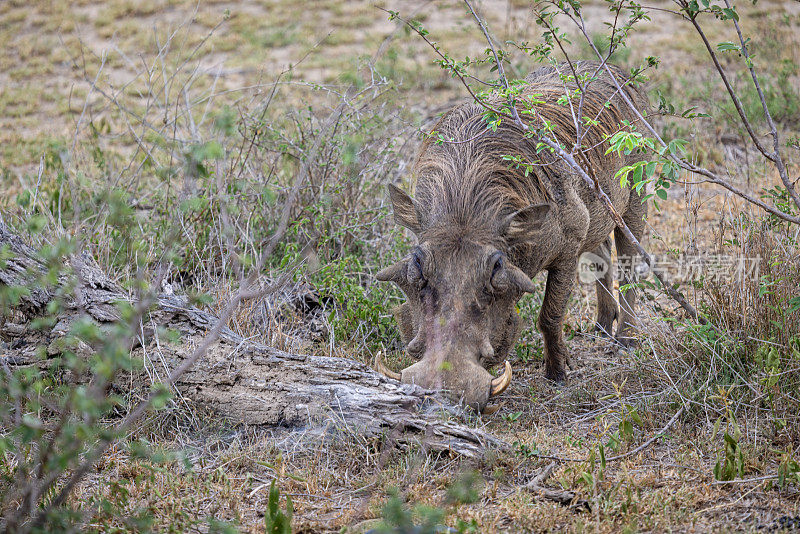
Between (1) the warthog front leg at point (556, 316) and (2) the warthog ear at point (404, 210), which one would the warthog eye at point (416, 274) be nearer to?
(2) the warthog ear at point (404, 210)

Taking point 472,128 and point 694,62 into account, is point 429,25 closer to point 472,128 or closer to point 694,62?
point 694,62

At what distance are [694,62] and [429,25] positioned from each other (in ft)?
12.5

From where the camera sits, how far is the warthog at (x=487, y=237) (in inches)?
126

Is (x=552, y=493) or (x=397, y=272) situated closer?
(x=552, y=493)

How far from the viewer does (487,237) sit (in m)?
3.49

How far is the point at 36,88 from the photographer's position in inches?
381

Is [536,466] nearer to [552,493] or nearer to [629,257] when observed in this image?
[552,493]

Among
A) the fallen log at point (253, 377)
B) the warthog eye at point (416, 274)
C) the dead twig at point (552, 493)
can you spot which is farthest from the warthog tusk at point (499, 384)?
the warthog eye at point (416, 274)

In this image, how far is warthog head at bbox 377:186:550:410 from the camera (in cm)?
310

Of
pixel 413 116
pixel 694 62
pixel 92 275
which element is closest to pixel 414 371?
pixel 92 275

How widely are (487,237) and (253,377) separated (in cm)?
118

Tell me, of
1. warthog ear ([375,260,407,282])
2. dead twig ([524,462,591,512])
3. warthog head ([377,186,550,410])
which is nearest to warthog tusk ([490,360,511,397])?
warthog head ([377,186,550,410])

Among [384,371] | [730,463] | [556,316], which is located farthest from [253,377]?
[730,463]

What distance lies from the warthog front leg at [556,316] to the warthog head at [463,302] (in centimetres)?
55
